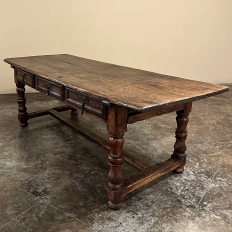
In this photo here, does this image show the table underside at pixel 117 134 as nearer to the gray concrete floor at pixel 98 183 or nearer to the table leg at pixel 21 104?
the gray concrete floor at pixel 98 183

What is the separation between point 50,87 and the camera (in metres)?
2.39

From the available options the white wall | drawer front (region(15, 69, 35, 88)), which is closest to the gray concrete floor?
drawer front (region(15, 69, 35, 88))

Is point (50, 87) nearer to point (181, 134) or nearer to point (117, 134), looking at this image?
point (117, 134)

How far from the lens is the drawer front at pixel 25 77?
107 inches

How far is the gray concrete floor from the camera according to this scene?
1.86 meters

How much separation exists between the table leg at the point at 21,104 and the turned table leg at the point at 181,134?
6.03ft

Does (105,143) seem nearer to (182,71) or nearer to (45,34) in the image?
(45,34)

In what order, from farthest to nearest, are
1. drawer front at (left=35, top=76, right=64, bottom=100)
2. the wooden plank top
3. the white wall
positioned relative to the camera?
the white wall → drawer front at (left=35, top=76, right=64, bottom=100) → the wooden plank top

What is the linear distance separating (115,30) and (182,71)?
1.64 metres

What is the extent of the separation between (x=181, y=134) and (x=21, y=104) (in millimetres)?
1924

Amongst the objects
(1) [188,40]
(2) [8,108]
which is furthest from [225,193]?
(1) [188,40]

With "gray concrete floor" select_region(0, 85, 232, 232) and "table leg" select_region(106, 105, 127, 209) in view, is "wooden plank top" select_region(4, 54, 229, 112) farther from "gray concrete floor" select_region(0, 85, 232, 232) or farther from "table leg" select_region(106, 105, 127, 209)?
"gray concrete floor" select_region(0, 85, 232, 232)

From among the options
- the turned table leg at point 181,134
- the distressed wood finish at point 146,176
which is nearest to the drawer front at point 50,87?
the distressed wood finish at point 146,176

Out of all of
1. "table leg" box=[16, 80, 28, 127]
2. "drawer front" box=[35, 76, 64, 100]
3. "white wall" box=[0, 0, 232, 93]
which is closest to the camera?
"drawer front" box=[35, 76, 64, 100]
